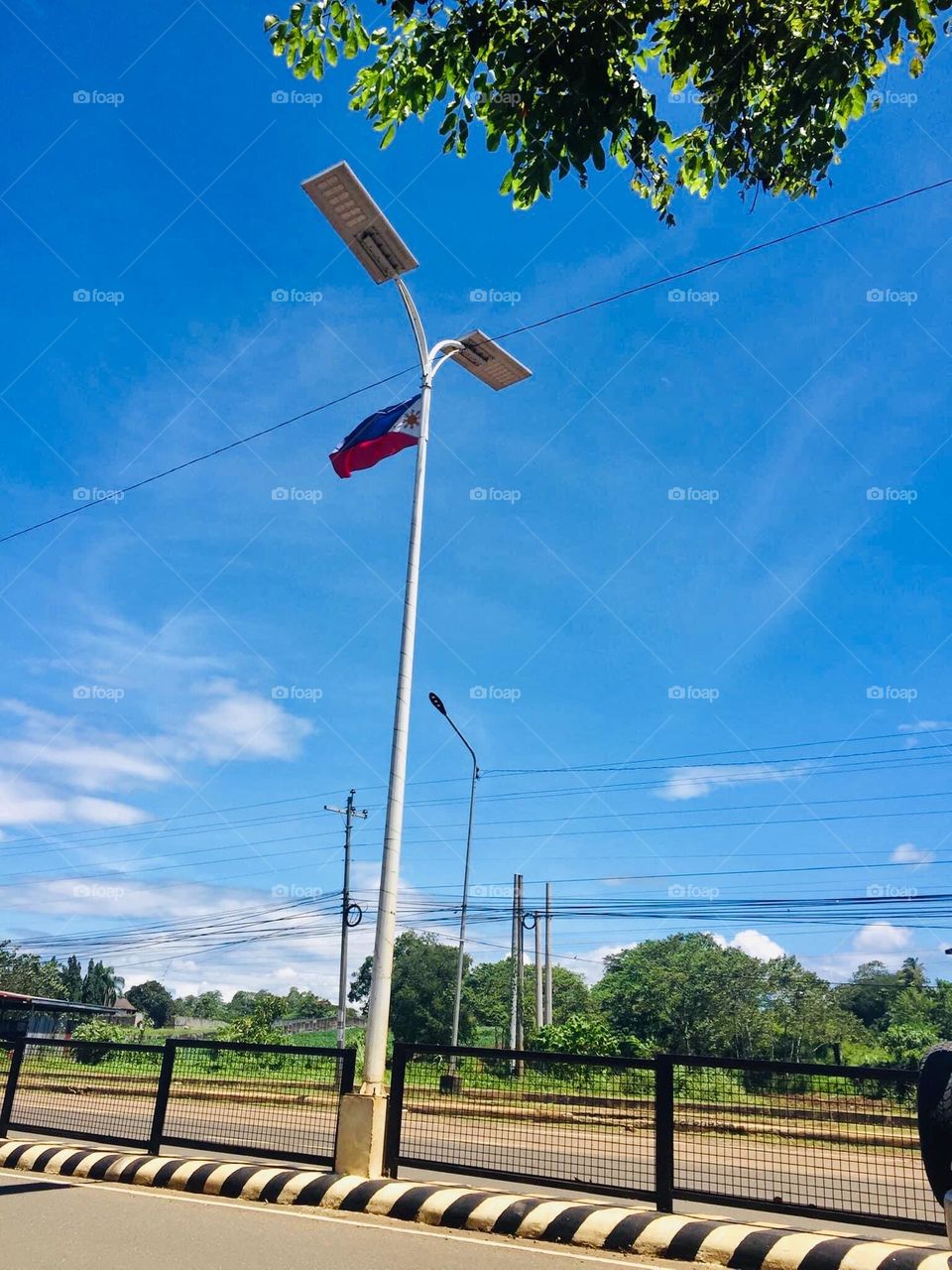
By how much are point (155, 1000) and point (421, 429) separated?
171587 millimetres

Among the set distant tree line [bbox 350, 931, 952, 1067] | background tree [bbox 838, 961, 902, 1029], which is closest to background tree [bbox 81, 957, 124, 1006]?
distant tree line [bbox 350, 931, 952, 1067]

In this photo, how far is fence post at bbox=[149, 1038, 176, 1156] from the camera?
890 cm

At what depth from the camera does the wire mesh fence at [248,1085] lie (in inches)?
326

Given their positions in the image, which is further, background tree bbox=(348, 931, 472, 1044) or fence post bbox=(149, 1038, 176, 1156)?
background tree bbox=(348, 931, 472, 1044)

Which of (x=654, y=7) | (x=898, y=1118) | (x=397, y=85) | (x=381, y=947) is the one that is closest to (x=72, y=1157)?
(x=381, y=947)

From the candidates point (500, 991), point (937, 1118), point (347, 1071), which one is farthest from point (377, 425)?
point (500, 991)

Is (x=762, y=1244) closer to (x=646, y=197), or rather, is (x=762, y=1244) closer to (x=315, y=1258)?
(x=315, y=1258)

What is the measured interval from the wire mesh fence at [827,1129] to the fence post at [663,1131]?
0.28ft

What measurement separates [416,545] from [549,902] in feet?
118

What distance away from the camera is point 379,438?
1124cm

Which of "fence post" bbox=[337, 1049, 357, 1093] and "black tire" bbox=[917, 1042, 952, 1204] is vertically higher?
"black tire" bbox=[917, 1042, 952, 1204]

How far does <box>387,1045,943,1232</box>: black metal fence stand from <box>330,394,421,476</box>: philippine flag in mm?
6916

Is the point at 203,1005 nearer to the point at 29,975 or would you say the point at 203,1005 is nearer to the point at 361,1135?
the point at 29,975

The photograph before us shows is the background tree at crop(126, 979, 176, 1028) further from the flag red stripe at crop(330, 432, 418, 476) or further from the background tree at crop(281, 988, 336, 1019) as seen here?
the flag red stripe at crop(330, 432, 418, 476)
